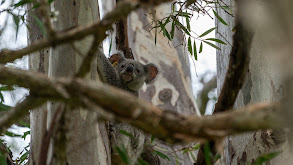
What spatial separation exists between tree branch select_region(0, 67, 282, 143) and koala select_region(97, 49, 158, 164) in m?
2.22

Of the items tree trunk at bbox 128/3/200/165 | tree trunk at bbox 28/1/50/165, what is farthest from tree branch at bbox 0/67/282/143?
tree trunk at bbox 128/3/200/165

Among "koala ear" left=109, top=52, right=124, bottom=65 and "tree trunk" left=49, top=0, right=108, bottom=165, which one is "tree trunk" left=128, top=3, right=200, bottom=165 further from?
"tree trunk" left=49, top=0, right=108, bottom=165

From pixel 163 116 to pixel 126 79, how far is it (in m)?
3.41

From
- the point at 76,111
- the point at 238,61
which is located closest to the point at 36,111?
the point at 76,111

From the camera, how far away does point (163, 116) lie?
4.49 feet

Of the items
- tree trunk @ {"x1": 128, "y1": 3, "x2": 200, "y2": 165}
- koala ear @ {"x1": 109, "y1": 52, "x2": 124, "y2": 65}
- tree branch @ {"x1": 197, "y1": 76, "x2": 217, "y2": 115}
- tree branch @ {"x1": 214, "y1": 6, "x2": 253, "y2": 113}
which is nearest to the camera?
tree branch @ {"x1": 214, "y1": 6, "x2": 253, "y2": 113}

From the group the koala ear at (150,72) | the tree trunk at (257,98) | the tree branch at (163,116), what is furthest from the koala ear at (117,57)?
the tree branch at (163,116)

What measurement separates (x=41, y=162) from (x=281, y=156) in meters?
2.12

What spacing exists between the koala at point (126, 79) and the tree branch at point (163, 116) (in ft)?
7.30

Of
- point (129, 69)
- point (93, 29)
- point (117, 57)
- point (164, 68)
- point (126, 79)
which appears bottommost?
point (93, 29)

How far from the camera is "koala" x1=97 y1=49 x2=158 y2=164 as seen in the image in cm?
377

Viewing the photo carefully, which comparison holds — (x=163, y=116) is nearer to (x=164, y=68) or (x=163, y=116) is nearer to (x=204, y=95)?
(x=164, y=68)

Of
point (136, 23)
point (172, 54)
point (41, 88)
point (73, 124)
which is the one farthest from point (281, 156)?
point (136, 23)

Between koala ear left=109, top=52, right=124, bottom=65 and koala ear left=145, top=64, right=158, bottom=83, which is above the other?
koala ear left=109, top=52, right=124, bottom=65
